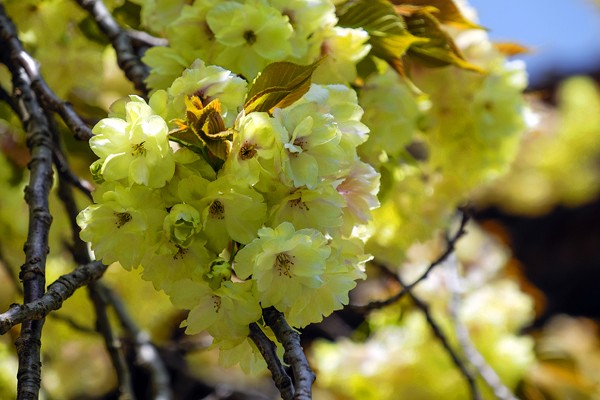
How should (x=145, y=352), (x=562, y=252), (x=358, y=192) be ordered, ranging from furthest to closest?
(x=562, y=252)
(x=145, y=352)
(x=358, y=192)

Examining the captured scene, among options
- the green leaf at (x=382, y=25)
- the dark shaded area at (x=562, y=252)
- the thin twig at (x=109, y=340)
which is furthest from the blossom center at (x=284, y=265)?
the dark shaded area at (x=562, y=252)

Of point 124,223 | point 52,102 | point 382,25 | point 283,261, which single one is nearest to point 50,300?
point 124,223

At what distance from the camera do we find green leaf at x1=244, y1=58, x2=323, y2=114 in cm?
67

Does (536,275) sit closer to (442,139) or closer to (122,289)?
(122,289)

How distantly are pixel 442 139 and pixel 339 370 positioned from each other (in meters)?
0.76

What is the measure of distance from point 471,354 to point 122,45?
0.94 meters

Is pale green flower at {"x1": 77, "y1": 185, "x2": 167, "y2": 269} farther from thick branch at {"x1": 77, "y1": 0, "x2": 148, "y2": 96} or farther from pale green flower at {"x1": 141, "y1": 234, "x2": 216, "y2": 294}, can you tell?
thick branch at {"x1": 77, "y1": 0, "x2": 148, "y2": 96}

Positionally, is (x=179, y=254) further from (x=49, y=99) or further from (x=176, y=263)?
(x=49, y=99)

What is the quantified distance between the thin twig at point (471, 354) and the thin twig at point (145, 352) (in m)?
0.57

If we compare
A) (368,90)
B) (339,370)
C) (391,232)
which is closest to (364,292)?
(339,370)

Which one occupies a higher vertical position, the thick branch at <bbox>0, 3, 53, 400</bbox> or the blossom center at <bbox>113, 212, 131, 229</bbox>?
the blossom center at <bbox>113, 212, 131, 229</bbox>

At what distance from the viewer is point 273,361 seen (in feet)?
2.08

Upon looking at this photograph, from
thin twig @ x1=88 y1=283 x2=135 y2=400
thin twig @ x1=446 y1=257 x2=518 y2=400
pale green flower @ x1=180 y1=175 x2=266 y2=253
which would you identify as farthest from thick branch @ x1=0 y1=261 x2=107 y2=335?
thin twig @ x1=446 y1=257 x2=518 y2=400

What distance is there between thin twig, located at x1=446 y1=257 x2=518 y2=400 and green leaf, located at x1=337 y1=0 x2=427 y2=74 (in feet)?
2.33
